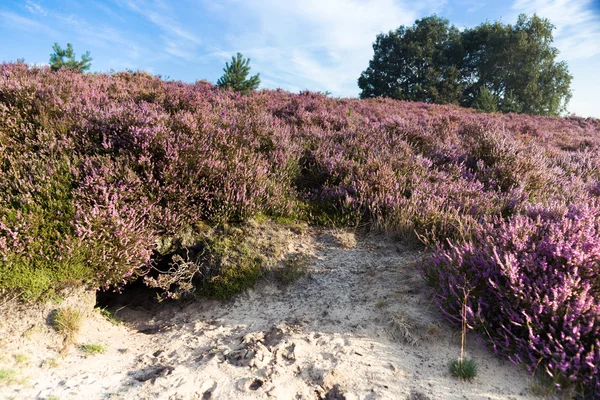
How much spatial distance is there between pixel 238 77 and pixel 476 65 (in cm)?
3546

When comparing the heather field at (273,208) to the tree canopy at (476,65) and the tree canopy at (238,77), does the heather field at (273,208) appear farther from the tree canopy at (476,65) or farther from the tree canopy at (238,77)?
the tree canopy at (476,65)

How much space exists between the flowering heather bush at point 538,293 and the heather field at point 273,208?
0.05ft

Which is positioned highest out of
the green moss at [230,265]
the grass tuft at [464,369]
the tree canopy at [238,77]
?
the tree canopy at [238,77]

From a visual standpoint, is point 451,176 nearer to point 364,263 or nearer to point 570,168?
point 364,263

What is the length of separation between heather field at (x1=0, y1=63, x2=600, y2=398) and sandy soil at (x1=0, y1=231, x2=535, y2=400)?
0.78 ft

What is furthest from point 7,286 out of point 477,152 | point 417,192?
point 477,152

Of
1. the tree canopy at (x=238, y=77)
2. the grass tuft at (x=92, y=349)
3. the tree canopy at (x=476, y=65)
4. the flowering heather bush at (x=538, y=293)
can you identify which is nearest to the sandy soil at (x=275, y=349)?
the grass tuft at (x=92, y=349)

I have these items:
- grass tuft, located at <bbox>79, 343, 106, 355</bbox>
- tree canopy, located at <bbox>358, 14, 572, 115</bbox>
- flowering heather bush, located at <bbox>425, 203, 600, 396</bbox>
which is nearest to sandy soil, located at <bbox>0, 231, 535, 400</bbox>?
grass tuft, located at <bbox>79, 343, 106, 355</bbox>

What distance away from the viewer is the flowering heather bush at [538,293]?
7.82 feet

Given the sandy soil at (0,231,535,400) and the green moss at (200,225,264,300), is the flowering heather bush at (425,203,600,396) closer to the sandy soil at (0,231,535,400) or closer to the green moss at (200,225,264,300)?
the sandy soil at (0,231,535,400)

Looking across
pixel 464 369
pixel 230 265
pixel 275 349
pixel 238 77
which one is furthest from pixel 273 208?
pixel 238 77

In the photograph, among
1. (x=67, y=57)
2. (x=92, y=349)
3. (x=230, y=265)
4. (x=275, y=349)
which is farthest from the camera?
(x=67, y=57)

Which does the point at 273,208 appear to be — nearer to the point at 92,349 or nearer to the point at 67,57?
the point at 92,349

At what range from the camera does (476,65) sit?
37.4 metres
